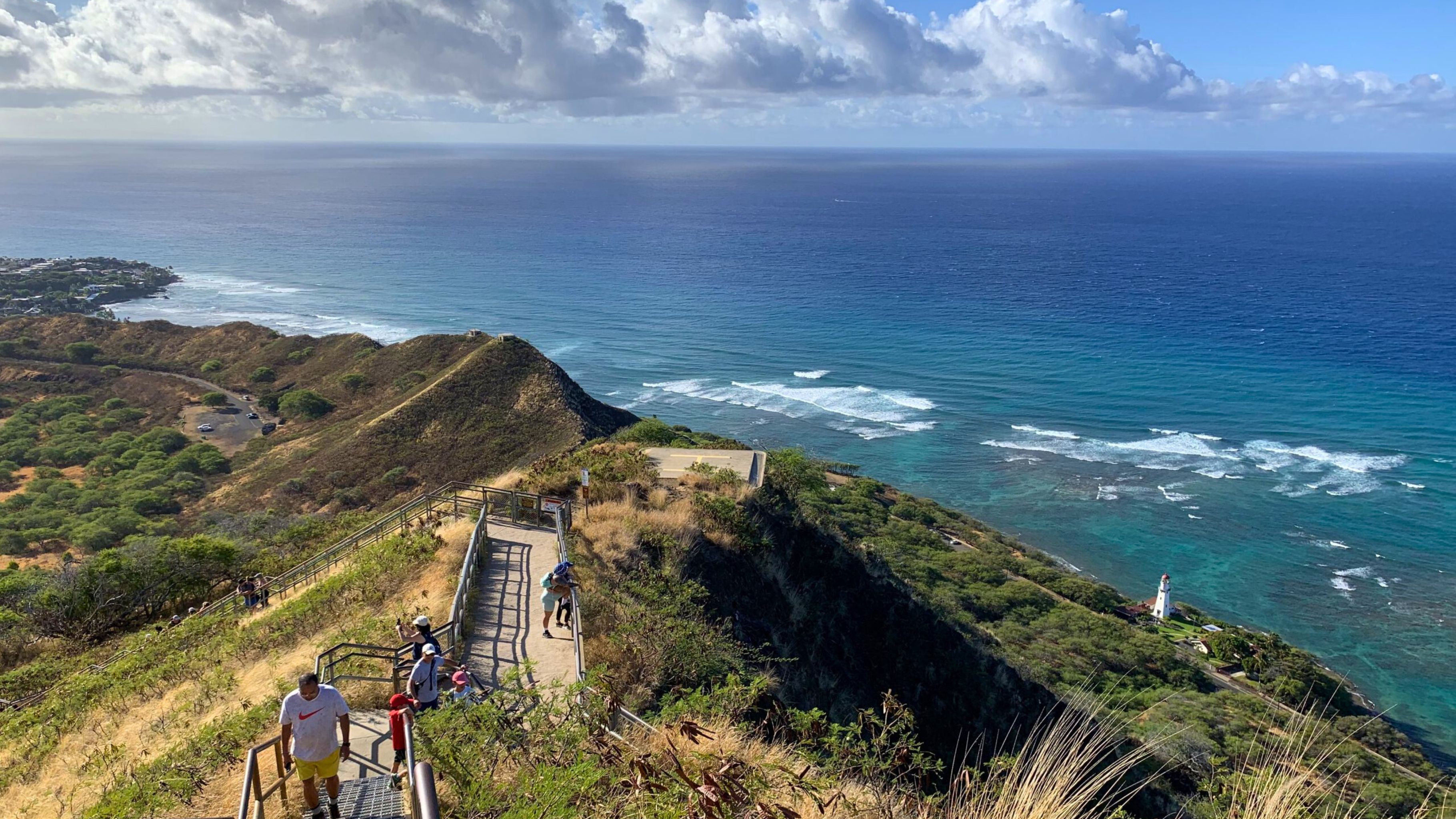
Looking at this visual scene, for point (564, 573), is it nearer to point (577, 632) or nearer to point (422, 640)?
point (577, 632)

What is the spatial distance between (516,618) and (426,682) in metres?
4.57

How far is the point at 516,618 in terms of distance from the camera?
45.5 feet

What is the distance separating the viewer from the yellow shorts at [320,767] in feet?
25.4

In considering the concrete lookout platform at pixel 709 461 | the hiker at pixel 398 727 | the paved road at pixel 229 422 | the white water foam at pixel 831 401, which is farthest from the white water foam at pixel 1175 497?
the paved road at pixel 229 422

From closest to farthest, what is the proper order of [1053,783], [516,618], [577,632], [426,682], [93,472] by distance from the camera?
1. [1053,783]
2. [426,682]
3. [577,632]
4. [516,618]
5. [93,472]

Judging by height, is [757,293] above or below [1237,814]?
below

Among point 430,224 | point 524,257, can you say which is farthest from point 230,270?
point 430,224

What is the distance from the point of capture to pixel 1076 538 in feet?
139

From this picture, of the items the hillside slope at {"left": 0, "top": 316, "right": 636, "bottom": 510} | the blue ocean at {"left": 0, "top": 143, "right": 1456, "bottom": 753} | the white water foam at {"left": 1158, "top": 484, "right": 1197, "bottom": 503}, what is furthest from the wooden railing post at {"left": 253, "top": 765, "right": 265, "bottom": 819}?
the white water foam at {"left": 1158, "top": 484, "right": 1197, "bottom": 503}

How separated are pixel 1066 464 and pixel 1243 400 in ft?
58.2

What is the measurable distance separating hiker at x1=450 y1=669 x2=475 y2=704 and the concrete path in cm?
47

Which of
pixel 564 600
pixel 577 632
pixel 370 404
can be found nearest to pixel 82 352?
pixel 370 404

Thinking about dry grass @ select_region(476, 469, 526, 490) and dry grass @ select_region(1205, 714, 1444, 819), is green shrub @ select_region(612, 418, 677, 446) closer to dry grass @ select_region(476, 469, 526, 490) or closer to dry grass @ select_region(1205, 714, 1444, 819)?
dry grass @ select_region(476, 469, 526, 490)

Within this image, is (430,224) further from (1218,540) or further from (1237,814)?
(1237,814)
